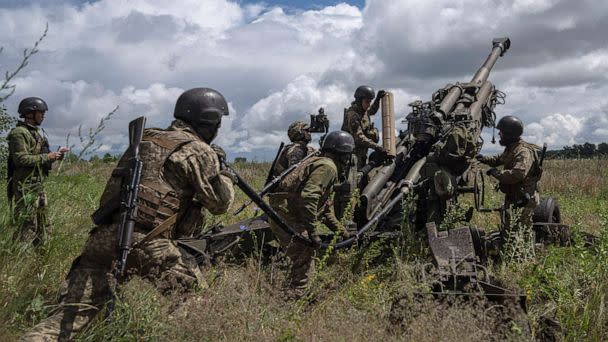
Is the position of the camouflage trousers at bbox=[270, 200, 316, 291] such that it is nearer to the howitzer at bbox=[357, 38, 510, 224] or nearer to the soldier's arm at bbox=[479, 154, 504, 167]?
the howitzer at bbox=[357, 38, 510, 224]

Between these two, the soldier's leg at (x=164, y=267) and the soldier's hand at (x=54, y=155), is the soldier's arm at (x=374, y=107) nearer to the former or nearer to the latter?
the soldier's hand at (x=54, y=155)

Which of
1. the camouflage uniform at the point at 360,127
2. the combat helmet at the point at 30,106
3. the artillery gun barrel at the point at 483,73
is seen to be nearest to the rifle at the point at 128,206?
the combat helmet at the point at 30,106

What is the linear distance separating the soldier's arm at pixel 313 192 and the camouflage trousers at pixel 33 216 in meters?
2.35

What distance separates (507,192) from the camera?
282 inches

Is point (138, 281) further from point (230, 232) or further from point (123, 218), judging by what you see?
point (230, 232)

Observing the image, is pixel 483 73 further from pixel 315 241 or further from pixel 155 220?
pixel 155 220

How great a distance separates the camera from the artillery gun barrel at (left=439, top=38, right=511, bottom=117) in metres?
8.85

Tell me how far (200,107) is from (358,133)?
18.9 feet

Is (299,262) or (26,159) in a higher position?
(26,159)

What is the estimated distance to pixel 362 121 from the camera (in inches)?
381

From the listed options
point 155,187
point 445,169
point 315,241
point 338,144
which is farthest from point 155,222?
point 445,169

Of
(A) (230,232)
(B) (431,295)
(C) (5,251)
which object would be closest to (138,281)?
(C) (5,251)

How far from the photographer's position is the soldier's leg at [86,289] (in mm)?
3529

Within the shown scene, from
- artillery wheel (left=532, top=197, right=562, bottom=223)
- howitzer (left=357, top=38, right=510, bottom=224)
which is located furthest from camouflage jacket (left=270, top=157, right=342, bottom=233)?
artillery wheel (left=532, top=197, right=562, bottom=223)
